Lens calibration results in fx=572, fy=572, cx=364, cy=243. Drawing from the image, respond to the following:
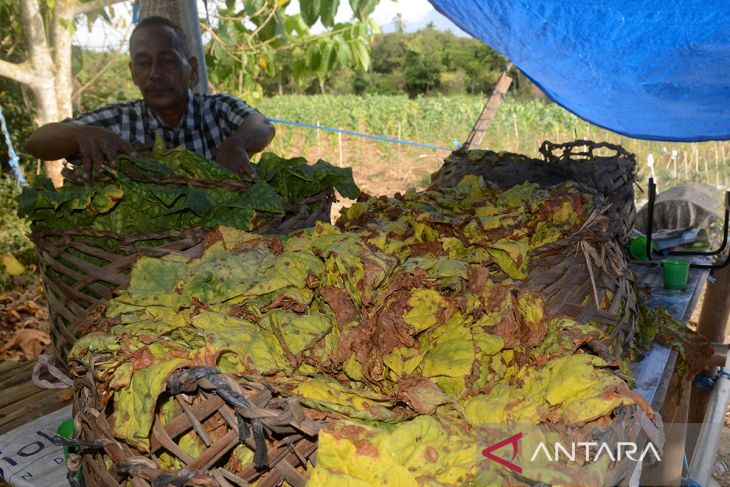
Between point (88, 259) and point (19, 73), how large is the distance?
15.7 ft

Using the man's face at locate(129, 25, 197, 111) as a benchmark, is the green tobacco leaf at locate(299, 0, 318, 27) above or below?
above

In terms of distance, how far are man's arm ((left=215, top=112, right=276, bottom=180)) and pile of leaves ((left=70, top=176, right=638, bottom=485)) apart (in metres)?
0.51

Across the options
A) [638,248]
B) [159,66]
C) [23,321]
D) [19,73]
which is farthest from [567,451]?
[19,73]

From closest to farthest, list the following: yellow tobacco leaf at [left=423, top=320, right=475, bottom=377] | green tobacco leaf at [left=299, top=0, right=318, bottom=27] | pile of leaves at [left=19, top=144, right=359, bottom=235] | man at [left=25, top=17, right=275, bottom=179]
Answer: yellow tobacco leaf at [left=423, top=320, right=475, bottom=377], pile of leaves at [left=19, top=144, right=359, bottom=235], man at [left=25, top=17, right=275, bottom=179], green tobacco leaf at [left=299, top=0, right=318, bottom=27]

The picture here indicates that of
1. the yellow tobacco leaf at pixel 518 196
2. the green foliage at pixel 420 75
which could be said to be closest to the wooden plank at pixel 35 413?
the yellow tobacco leaf at pixel 518 196

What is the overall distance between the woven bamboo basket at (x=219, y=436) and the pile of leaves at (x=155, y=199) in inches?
32.3

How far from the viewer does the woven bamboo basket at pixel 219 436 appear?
0.81m

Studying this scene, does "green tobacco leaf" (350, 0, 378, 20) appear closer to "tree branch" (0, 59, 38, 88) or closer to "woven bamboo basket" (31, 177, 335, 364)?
"woven bamboo basket" (31, 177, 335, 364)

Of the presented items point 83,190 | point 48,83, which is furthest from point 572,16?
point 48,83

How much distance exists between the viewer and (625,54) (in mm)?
2738

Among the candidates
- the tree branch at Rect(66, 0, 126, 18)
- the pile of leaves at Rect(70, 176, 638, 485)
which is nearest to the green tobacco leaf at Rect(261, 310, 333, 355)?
the pile of leaves at Rect(70, 176, 638, 485)

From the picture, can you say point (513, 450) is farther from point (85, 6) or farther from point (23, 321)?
point (85, 6)

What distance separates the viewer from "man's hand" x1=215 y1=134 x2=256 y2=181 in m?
1.89

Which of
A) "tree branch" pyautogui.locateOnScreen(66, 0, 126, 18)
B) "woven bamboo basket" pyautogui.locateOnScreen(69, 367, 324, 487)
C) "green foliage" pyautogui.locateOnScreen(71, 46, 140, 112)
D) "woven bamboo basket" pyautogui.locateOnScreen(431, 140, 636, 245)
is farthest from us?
"green foliage" pyautogui.locateOnScreen(71, 46, 140, 112)
